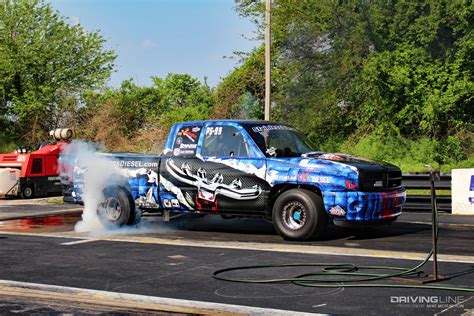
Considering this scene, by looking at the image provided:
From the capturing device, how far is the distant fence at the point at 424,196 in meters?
17.1

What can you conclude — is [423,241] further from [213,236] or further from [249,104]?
[249,104]

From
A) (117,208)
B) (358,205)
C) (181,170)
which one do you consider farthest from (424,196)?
(117,208)

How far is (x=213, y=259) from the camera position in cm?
1011

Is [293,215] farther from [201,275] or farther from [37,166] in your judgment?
[37,166]

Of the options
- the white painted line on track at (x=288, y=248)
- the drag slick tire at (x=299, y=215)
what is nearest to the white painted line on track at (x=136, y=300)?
the white painted line on track at (x=288, y=248)

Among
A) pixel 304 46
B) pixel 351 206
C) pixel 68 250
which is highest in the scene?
pixel 304 46

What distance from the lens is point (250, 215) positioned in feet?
40.4

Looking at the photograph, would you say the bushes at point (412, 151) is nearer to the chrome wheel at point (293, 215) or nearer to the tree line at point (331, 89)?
the tree line at point (331, 89)

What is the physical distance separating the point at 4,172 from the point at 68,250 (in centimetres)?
1452

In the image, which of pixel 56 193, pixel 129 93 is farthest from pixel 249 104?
pixel 56 193

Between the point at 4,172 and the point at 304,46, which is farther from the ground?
the point at 304,46

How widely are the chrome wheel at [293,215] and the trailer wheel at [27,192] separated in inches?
609

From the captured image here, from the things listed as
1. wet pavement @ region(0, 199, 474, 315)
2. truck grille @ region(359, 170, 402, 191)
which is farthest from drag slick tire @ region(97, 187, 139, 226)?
truck grille @ region(359, 170, 402, 191)

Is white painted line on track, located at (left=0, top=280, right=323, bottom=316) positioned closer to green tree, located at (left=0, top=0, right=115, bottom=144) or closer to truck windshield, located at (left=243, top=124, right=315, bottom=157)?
truck windshield, located at (left=243, top=124, right=315, bottom=157)
